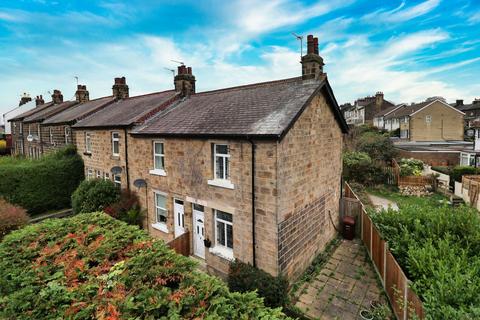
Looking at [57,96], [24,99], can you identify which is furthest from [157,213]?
[24,99]

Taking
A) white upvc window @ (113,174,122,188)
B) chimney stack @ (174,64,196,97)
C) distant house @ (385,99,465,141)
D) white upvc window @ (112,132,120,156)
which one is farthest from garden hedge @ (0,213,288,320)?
distant house @ (385,99,465,141)

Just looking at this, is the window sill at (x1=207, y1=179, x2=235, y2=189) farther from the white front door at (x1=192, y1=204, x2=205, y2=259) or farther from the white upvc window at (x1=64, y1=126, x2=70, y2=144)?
the white upvc window at (x1=64, y1=126, x2=70, y2=144)

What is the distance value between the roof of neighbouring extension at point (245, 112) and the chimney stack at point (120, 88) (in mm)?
9765

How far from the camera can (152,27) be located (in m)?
15.6

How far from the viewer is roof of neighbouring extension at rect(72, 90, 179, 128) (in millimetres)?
14268

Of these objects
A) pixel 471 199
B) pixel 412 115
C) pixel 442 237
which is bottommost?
pixel 471 199

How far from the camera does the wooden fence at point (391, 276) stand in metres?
6.32

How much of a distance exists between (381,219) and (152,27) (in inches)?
620

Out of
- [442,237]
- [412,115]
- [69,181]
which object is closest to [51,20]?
[69,181]

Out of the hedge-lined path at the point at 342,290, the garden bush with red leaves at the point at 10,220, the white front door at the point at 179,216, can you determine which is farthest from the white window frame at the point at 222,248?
the garden bush with red leaves at the point at 10,220

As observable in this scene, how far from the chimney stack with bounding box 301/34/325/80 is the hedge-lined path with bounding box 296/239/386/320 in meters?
7.77

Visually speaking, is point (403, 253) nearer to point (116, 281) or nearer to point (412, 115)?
point (116, 281)

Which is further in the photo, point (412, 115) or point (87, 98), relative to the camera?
point (412, 115)

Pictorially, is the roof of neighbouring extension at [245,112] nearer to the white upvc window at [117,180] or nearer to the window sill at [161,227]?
the white upvc window at [117,180]
